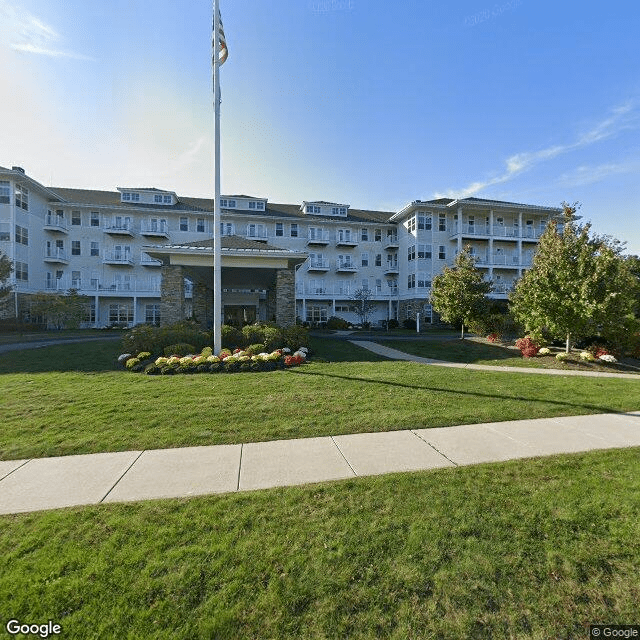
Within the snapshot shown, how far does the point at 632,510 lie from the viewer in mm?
3082

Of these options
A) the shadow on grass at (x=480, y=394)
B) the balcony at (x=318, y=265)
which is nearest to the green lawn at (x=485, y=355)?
the shadow on grass at (x=480, y=394)

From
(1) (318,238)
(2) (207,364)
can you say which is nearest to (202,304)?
(2) (207,364)

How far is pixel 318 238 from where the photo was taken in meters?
37.7

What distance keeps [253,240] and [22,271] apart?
70.6 ft

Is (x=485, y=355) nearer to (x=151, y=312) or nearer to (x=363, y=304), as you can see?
(x=363, y=304)

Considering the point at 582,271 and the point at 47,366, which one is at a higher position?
the point at 582,271

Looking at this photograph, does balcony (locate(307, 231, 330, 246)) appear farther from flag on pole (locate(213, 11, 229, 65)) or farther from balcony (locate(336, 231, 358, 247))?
flag on pole (locate(213, 11, 229, 65))

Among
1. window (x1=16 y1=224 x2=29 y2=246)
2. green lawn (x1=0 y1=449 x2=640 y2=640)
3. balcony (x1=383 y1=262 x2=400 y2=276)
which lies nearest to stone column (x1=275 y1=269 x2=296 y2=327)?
green lawn (x1=0 y1=449 x2=640 y2=640)

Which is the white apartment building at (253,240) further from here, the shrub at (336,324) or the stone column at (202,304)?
the stone column at (202,304)

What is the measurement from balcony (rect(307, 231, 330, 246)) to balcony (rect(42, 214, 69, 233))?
2560 centimetres

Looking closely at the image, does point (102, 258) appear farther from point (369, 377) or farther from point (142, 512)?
point (142, 512)

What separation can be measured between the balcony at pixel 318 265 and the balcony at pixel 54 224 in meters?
25.8

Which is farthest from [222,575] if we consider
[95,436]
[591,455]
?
[591,455]

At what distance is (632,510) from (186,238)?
126 feet
